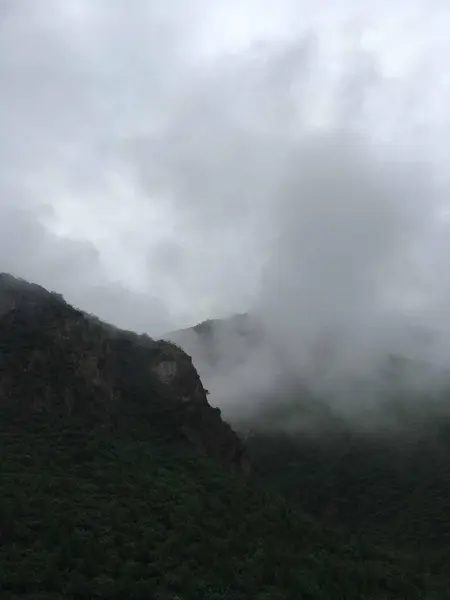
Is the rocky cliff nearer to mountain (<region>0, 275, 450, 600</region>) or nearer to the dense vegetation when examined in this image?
mountain (<region>0, 275, 450, 600</region>)

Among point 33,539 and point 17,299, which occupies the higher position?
point 17,299

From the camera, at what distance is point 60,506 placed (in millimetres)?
38844

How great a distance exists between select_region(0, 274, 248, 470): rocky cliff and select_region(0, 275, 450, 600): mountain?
0.47ft

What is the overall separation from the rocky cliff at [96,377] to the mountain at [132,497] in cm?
14

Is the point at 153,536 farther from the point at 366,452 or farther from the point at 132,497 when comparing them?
the point at 366,452

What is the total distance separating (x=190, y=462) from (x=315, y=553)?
49.5ft

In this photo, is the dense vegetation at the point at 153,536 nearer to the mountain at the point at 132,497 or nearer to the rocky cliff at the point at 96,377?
the mountain at the point at 132,497

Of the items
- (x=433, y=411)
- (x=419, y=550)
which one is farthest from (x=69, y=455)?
(x=433, y=411)

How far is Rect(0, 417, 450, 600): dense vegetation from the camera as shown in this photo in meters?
32.8

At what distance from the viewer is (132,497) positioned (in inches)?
1724

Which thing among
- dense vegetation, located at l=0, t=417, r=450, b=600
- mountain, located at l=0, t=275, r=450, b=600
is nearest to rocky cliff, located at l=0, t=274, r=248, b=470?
mountain, located at l=0, t=275, r=450, b=600

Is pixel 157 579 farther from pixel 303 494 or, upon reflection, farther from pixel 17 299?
pixel 303 494

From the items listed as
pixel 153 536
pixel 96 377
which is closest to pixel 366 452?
pixel 96 377

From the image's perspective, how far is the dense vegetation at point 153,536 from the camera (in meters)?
32.8
